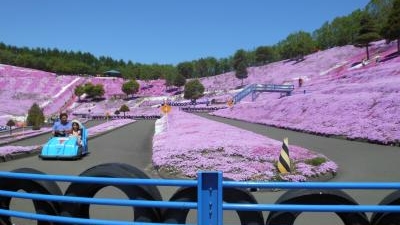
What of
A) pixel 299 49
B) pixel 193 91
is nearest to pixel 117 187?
pixel 193 91

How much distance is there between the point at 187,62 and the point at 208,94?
40.2 m

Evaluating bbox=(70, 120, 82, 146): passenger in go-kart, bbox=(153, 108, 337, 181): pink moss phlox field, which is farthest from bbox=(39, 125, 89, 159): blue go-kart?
bbox=(153, 108, 337, 181): pink moss phlox field

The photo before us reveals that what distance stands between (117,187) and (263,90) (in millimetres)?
63287

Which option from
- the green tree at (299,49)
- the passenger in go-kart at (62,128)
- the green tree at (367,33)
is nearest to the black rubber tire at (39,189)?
the passenger in go-kart at (62,128)

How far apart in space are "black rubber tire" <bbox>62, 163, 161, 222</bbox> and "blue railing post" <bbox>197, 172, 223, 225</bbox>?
1.15m

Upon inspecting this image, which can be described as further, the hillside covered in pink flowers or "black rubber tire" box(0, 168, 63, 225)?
the hillside covered in pink flowers

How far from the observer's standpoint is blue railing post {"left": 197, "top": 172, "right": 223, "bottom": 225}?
4102 millimetres

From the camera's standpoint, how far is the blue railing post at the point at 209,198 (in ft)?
13.5

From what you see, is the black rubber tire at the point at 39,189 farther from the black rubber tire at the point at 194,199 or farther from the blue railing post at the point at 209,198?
the blue railing post at the point at 209,198

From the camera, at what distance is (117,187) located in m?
5.26

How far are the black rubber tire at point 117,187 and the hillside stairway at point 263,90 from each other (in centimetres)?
5990

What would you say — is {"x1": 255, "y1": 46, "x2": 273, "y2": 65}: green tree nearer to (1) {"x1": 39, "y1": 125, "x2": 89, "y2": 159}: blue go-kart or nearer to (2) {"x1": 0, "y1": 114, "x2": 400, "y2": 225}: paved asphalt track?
(2) {"x1": 0, "y1": 114, "x2": 400, "y2": 225}: paved asphalt track

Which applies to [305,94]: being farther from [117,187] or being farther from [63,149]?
[117,187]

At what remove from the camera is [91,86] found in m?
112
